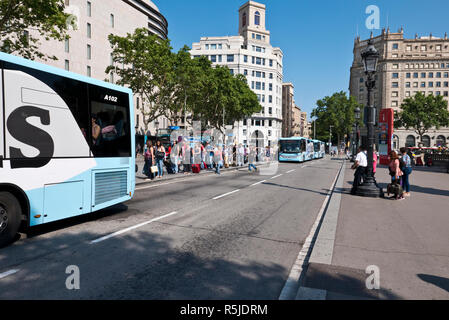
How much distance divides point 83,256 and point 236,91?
43.7 meters

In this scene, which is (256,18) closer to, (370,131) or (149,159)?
(149,159)

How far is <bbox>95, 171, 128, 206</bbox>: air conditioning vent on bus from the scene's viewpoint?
666cm

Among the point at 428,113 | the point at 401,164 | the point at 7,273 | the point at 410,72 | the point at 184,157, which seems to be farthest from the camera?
the point at 410,72

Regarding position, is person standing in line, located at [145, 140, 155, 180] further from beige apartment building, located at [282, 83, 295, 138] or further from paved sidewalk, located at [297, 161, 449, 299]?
beige apartment building, located at [282, 83, 295, 138]

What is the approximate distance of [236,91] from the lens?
46.6 m

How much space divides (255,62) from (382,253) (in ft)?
262

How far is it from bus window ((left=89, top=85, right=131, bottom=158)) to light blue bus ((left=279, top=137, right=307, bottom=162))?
1093 inches

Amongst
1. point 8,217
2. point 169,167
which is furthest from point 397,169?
point 169,167

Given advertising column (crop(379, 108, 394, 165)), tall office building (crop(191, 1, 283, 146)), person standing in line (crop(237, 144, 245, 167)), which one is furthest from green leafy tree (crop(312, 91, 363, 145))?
person standing in line (crop(237, 144, 245, 167))

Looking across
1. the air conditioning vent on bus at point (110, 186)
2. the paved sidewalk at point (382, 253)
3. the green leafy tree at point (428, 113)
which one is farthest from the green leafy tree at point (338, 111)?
the air conditioning vent on bus at point (110, 186)

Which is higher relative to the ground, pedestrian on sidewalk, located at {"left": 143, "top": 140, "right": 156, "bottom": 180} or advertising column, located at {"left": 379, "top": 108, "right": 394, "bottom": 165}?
advertising column, located at {"left": 379, "top": 108, "right": 394, "bottom": 165}

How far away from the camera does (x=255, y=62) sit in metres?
80.2

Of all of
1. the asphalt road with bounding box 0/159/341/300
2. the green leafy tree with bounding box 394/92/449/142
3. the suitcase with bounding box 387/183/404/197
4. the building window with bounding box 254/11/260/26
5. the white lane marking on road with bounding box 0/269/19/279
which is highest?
the building window with bounding box 254/11/260/26
